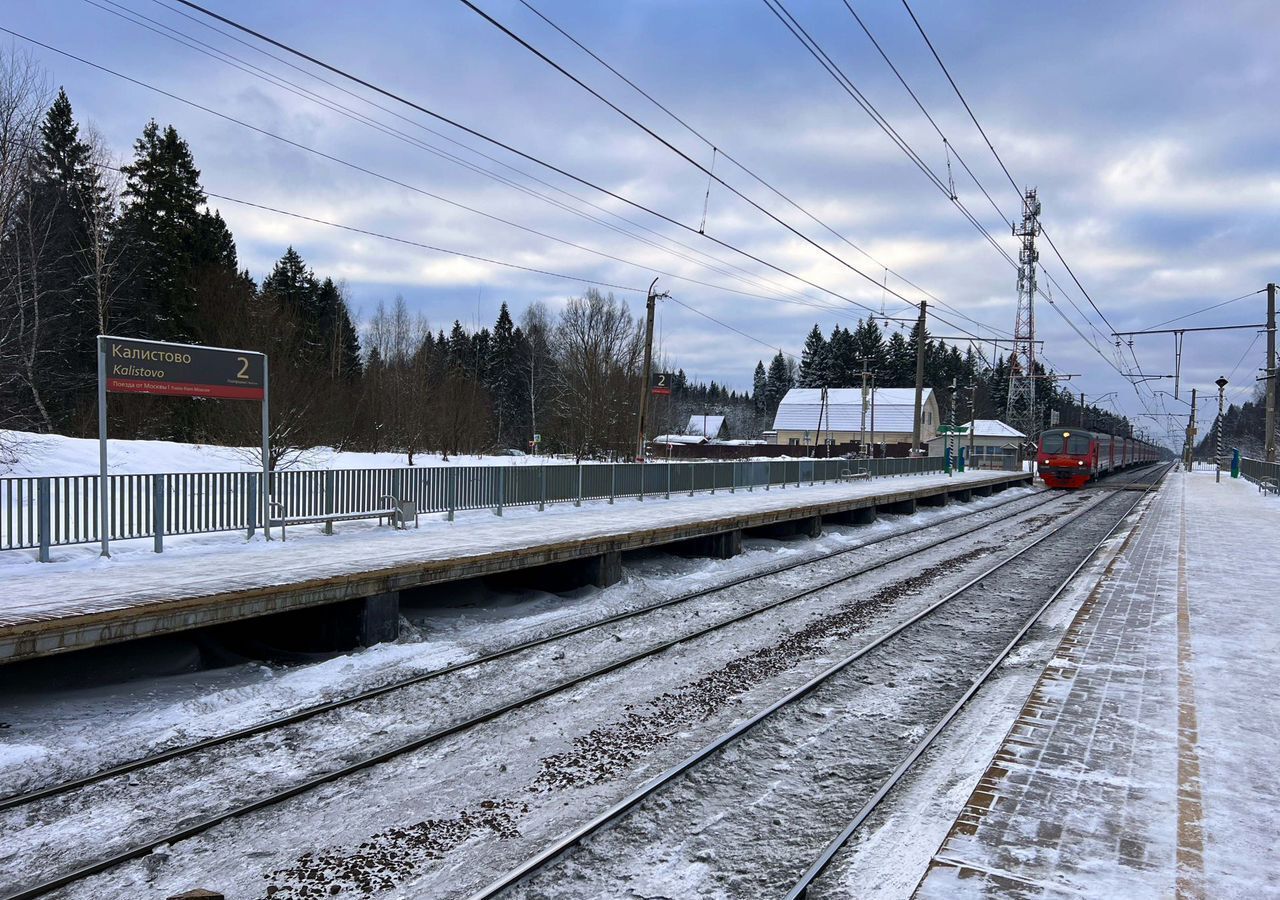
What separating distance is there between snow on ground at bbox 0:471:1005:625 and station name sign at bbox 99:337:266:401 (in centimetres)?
210

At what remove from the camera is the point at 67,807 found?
5.08 meters

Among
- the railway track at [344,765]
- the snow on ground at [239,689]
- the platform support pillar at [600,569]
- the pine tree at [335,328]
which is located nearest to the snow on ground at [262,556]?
the platform support pillar at [600,569]

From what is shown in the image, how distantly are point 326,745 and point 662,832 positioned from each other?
2.87 m

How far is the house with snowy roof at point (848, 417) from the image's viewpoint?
82688mm

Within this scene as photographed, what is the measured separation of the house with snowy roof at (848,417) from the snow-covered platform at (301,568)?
68957mm

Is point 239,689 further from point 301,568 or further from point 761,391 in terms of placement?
point 761,391

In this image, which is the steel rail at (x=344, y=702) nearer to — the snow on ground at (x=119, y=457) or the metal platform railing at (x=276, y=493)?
the metal platform railing at (x=276, y=493)

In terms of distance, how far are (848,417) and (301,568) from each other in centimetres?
8098

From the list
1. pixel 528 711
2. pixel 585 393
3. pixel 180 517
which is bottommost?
pixel 528 711

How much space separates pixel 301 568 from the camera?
932 centimetres

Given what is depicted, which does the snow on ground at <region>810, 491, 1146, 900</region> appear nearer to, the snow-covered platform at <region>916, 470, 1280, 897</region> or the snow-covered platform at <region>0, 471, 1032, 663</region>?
the snow-covered platform at <region>916, 470, 1280, 897</region>

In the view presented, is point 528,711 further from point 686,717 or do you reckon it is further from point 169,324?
point 169,324

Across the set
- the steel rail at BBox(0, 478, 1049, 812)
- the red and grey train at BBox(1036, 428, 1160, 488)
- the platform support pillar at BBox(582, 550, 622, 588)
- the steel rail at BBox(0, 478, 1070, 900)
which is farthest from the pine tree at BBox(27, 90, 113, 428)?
the red and grey train at BBox(1036, 428, 1160, 488)

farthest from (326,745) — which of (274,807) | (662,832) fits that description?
(662,832)
